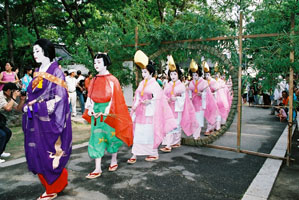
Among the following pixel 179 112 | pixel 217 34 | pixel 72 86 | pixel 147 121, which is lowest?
pixel 147 121

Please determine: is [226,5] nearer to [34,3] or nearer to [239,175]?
[239,175]

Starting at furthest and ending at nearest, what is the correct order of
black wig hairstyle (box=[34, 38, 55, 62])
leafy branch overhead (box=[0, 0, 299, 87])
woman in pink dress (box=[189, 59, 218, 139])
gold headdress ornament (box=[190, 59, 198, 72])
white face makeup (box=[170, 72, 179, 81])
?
1. woman in pink dress (box=[189, 59, 218, 139])
2. gold headdress ornament (box=[190, 59, 198, 72])
3. white face makeup (box=[170, 72, 179, 81])
4. leafy branch overhead (box=[0, 0, 299, 87])
5. black wig hairstyle (box=[34, 38, 55, 62])

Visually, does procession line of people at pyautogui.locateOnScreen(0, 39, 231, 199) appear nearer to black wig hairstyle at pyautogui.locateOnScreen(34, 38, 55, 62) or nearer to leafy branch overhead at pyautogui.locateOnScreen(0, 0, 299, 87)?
black wig hairstyle at pyautogui.locateOnScreen(34, 38, 55, 62)

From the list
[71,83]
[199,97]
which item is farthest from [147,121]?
[71,83]

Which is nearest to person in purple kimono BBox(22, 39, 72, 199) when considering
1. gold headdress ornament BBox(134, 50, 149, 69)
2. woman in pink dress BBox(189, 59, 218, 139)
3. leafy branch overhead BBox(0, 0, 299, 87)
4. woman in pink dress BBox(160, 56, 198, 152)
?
gold headdress ornament BBox(134, 50, 149, 69)

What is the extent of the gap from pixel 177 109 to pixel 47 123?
11.7 ft

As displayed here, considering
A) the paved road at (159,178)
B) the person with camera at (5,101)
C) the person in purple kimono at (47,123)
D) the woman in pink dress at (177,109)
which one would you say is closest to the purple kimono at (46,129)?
the person in purple kimono at (47,123)

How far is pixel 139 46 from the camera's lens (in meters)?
7.22

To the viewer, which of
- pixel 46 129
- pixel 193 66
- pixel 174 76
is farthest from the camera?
pixel 193 66

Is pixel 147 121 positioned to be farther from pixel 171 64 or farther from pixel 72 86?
pixel 72 86

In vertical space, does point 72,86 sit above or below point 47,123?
above

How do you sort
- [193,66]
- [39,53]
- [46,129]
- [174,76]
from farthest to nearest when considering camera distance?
[193,66] → [174,76] → [39,53] → [46,129]

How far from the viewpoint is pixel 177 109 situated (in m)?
6.31

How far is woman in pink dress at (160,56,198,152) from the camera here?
243 inches
